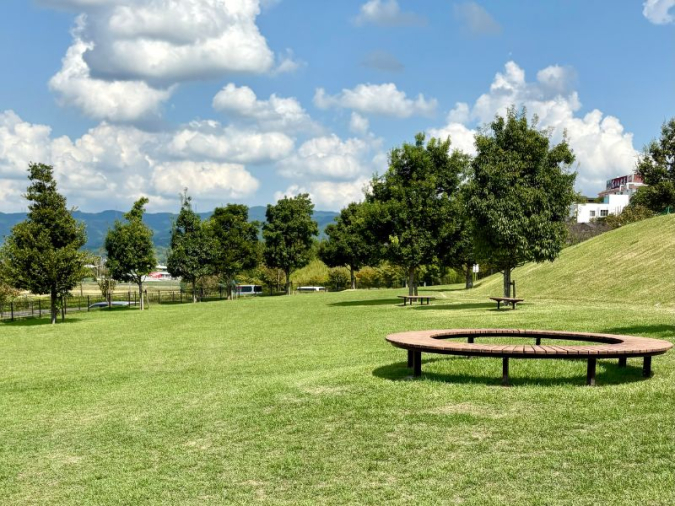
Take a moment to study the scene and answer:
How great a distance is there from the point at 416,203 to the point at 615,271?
1302 cm

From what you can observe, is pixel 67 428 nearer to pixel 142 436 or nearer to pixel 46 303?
pixel 142 436

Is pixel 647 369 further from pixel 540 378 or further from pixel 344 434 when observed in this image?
pixel 344 434

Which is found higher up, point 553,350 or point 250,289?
point 553,350

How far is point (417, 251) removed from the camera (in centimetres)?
4012

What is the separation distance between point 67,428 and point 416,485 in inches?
252

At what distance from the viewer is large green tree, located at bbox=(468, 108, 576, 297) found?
33312 millimetres

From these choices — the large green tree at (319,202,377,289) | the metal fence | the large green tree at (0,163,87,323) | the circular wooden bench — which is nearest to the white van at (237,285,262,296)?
the metal fence

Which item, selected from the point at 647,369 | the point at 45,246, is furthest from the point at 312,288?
the point at 647,369

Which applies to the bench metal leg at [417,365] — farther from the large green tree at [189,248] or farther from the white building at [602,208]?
the white building at [602,208]

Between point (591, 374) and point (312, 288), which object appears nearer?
point (591, 374)

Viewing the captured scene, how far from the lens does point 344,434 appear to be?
8430 millimetres

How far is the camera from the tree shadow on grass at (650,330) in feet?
54.2

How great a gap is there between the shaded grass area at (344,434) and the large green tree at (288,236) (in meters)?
61.8

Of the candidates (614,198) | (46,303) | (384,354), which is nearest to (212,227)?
(46,303)
